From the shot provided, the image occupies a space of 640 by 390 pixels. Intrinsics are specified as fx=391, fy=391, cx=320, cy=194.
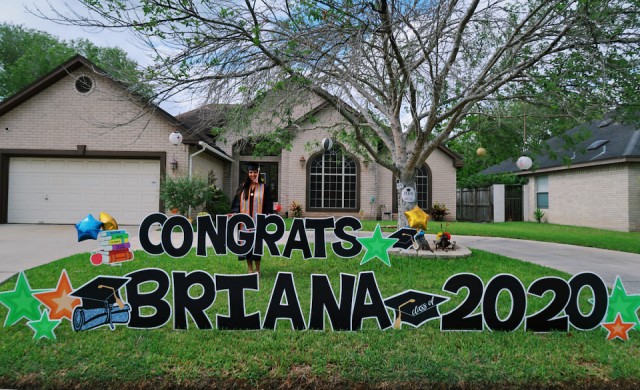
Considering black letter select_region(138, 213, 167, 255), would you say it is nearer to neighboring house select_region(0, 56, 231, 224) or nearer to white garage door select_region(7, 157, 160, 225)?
neighboring house select_region(0, 56, 231, 224)

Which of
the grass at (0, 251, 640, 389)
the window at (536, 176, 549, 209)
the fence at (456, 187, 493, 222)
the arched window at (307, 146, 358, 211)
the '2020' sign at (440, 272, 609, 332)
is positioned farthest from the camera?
the window at (536, 176, 549, 209)

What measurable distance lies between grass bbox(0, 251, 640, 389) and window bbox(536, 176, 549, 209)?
18984 mm

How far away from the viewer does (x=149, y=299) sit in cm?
398

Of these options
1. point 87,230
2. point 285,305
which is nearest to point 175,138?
point 87,230

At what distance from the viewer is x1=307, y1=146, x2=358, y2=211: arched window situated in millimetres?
17172

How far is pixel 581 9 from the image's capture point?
611cm

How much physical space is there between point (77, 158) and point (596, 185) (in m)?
21.1

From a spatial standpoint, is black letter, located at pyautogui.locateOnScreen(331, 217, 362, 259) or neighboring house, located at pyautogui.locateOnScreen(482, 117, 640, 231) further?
neighboring house, located at pyautogui.locateOnScreen(482, 117, 640, 231)

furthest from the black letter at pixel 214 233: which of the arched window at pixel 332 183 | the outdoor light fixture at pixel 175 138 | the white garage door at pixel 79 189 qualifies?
the arched window at pixel 332 183

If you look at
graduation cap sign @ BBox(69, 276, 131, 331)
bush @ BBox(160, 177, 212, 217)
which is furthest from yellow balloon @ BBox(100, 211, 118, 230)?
bush @ BBox(160, 177, 212, 217)

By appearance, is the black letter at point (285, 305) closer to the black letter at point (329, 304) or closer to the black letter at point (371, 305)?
the black letter at point (329, 304)

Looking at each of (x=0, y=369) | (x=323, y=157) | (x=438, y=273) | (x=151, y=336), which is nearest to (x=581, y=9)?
(x=438, y=273)

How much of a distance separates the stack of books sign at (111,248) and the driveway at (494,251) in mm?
1332

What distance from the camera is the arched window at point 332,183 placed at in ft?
56.3
